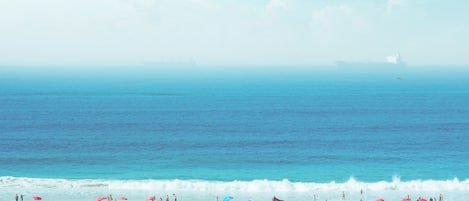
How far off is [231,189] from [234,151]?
15.7m

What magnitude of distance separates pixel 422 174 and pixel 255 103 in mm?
63579

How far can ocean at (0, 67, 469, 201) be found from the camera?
43281mm

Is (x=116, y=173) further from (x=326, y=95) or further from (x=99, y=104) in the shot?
(x=326, y=95)

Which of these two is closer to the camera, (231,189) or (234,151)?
(231,189)

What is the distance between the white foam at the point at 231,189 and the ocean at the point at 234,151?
8 cm

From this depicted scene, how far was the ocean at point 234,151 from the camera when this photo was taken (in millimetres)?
43281

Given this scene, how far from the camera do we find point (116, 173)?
49.0 metres

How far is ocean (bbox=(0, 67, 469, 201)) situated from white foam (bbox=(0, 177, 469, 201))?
3.3 inches

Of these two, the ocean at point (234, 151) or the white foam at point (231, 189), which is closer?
the white foam at point (231, 189)

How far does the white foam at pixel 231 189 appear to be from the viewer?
133ft

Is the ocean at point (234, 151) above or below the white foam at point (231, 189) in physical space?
above

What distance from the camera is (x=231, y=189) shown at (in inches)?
1706

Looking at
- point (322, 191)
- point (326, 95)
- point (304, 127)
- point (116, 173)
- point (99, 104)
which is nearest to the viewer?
point (322, 191)

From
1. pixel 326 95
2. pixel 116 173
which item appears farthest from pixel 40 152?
pixel 326 95
